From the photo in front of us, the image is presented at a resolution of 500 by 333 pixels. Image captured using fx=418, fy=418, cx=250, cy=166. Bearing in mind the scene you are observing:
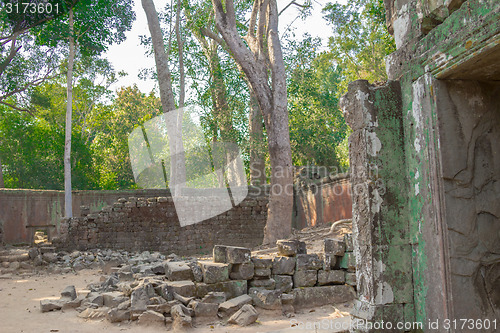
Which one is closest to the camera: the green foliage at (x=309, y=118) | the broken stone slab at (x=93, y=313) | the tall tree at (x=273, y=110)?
the broken stone slab at (x=93, y=313)

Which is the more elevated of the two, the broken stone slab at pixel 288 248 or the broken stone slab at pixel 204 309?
the broken stone slab at pixel 288 248

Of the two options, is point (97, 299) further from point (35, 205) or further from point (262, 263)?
point (35, 205)

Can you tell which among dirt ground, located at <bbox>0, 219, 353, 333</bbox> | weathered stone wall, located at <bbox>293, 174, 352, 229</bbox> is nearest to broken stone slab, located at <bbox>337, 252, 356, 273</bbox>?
dirt ground, located at <bbox>0, 219, 353, 333</bbox>

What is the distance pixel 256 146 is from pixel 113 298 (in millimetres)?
11584

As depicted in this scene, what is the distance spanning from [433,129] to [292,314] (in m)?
3.89

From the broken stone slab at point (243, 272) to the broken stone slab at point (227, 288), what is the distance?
0.07 m

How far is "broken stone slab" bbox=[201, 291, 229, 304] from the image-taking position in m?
5.85

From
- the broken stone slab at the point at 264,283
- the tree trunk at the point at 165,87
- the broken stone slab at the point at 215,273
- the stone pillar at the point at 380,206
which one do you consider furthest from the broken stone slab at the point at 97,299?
the tree trunk at the point at 165,87

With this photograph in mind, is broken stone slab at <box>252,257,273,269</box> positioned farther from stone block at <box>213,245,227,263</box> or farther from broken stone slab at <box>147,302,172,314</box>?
broken stone slab at <box>147,302,172,314</box>

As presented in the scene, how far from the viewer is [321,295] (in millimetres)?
6367

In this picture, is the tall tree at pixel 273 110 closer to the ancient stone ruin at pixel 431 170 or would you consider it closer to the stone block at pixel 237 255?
the stone block at pixel 237 255

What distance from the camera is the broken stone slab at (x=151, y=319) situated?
5375mm

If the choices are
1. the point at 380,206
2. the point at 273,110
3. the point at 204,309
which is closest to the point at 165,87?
the point at 273,110

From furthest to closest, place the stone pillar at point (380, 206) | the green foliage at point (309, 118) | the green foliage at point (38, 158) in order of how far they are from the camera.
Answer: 1. the green foliage at point (38, 158)
2. the green foliage at point (309, 118)
3. the stone pillar at point (380, 206)
